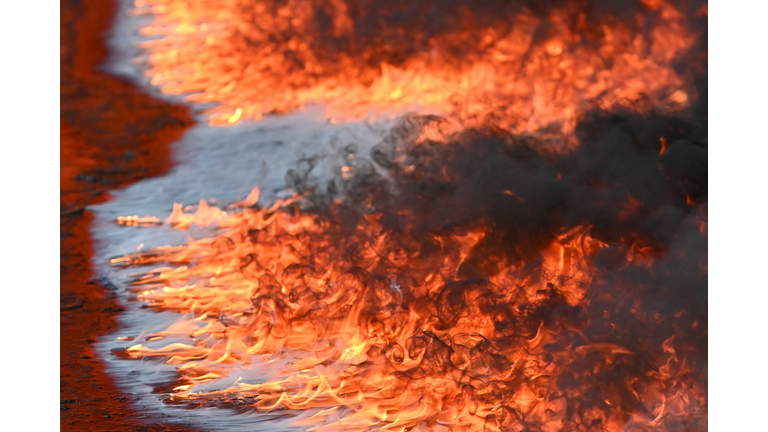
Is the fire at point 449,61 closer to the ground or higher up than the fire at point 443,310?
higher up

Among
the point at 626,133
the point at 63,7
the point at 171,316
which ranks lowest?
the point at 171,316

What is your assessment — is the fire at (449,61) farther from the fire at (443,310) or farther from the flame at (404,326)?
the flame at (404,326)

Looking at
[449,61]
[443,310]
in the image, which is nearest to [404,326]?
[443,310]

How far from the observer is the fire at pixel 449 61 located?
1347 mm

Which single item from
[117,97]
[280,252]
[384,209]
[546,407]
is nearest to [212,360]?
[280,252]

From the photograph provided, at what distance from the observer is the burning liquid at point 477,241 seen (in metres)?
1.34

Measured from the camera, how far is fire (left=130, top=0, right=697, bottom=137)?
135cm

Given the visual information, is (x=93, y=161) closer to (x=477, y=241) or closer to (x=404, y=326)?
(x=404, y=326)

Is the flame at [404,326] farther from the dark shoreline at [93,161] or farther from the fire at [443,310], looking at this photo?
the dark shoreline at [93,161]

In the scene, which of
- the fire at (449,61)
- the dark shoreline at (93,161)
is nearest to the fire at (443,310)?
the fire at (449,61)

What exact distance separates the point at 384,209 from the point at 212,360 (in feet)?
1.91

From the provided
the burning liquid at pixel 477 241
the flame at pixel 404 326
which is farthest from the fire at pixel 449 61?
the flame at pixel 404 326
